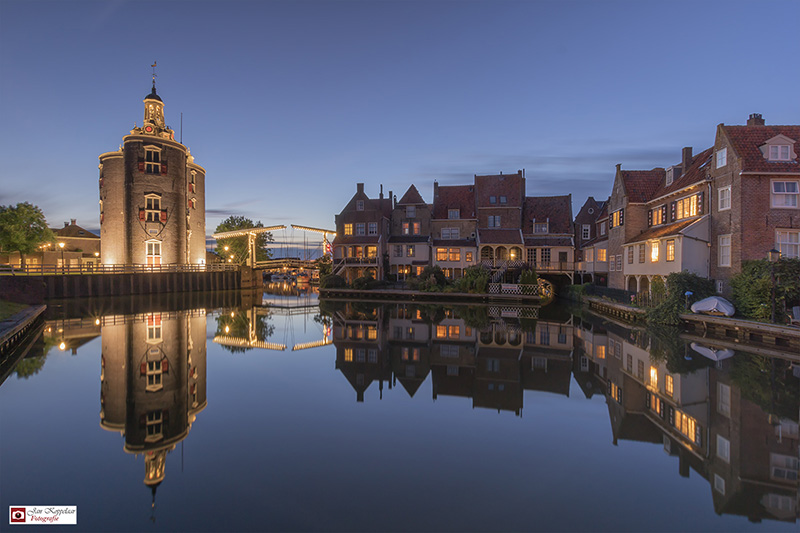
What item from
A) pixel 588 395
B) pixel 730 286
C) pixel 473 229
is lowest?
pixel 588 395

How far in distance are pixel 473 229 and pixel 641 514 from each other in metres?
41.8

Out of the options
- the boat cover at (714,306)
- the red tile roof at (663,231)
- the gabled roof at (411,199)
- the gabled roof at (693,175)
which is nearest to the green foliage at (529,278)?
the red tile roof at (663,231)

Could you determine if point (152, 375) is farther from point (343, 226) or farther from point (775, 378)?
point (343, 226)

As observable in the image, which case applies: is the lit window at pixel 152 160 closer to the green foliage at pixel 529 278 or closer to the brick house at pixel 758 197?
the green foliage at pixel 529 278

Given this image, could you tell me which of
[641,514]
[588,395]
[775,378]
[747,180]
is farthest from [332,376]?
[747,180]

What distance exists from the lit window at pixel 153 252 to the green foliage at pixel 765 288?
4834cm

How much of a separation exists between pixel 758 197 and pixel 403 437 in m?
24.9

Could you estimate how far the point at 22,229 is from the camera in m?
44.0

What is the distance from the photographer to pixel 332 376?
14344 millimetres

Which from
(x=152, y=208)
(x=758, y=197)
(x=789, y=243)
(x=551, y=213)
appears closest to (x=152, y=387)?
(x=758, y=197)

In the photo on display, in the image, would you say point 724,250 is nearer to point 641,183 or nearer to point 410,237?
point 641,183

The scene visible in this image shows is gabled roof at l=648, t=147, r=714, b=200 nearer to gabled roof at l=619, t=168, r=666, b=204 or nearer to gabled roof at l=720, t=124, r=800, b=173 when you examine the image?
gabled roof at l=619, t=168, r=666, b=204

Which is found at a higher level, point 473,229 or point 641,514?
point 473,229

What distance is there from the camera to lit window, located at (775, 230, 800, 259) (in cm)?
2236
